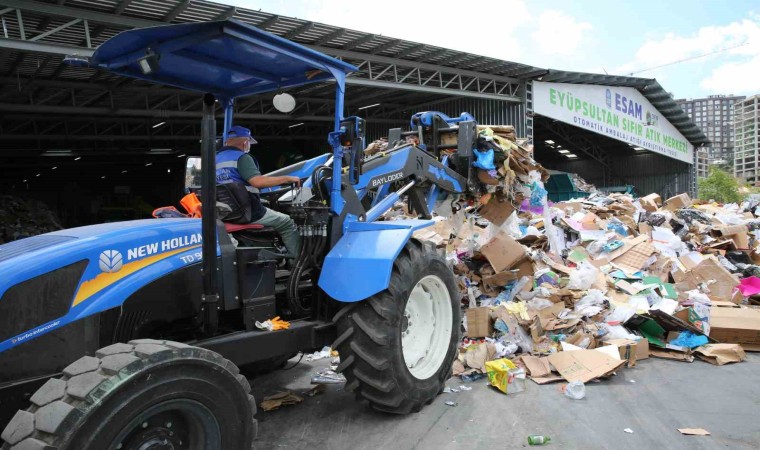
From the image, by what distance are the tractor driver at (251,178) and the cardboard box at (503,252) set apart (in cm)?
330

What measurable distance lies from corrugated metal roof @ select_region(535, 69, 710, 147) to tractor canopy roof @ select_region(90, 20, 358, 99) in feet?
51.0

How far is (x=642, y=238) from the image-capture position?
26.8 feet

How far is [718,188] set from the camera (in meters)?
39.8

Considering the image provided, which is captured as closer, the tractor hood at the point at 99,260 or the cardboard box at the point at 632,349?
the tractor hood at the point at 99,260

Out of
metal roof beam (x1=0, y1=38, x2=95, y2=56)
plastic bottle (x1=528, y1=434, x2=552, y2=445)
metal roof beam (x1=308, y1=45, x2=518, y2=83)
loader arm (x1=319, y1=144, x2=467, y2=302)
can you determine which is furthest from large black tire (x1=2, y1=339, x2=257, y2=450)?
metal roof beam (x1=308, y1=45, x2=518, y2=83)

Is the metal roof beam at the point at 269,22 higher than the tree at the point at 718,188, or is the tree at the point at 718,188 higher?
the metal roof beam at the point at 269,22

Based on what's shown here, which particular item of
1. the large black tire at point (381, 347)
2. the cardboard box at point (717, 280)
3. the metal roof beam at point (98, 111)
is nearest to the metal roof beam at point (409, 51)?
the metal roof beam at point (98, 111)

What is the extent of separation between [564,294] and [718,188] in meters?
40.9

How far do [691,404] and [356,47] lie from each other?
1086 centimetres

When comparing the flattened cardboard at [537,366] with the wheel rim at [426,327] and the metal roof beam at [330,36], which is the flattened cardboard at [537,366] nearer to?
the wheel rim at [426,327]

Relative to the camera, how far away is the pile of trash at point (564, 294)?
5.00 m

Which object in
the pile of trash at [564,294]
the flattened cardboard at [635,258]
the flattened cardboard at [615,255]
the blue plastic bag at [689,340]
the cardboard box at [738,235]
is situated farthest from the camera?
the cardboard box at [738,235]

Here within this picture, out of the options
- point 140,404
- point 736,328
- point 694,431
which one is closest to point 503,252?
point 736,328

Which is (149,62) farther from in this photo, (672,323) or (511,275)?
(672,323)
